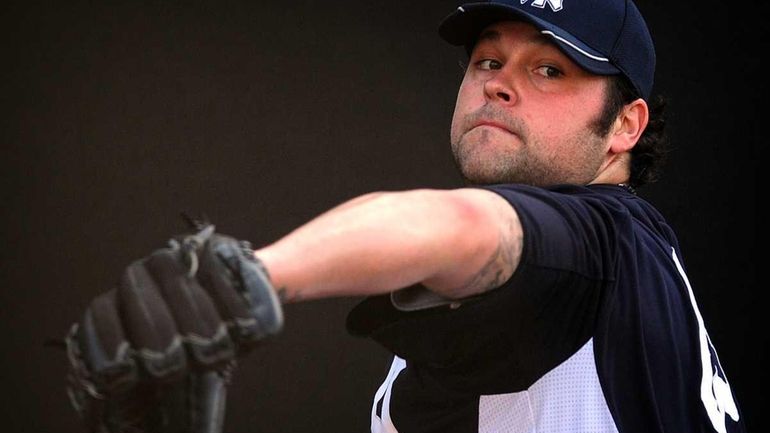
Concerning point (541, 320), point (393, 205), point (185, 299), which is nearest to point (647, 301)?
point (541, 320)

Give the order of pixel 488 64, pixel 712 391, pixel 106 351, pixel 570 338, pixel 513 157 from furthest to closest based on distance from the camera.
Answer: pixel 488 64
pixel 513 157
pixel 712 391
pixel 570 338
pixel 106 351

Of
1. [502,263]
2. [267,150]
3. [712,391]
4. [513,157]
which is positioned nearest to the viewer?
[502,263]

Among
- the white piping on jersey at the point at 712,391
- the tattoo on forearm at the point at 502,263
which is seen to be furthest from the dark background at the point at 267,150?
the tattoo on forearm at the point at 502,263

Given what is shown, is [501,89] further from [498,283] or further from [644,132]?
[498,283]

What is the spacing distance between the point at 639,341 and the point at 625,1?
0.58m

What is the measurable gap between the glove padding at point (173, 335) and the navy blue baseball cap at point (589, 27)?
778mm

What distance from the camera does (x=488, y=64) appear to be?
1664mm

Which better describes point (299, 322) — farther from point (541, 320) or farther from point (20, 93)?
point (541, 320)

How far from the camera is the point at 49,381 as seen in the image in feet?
7.74

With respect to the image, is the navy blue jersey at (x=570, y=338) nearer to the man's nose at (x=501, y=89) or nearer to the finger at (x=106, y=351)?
the man's nose at (x=501, y=89)

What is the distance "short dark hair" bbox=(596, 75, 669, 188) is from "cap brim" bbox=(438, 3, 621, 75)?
45 millimetres

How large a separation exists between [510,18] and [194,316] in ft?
2.90

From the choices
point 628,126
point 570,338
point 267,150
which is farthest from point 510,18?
point 267,150

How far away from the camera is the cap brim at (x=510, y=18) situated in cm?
153
